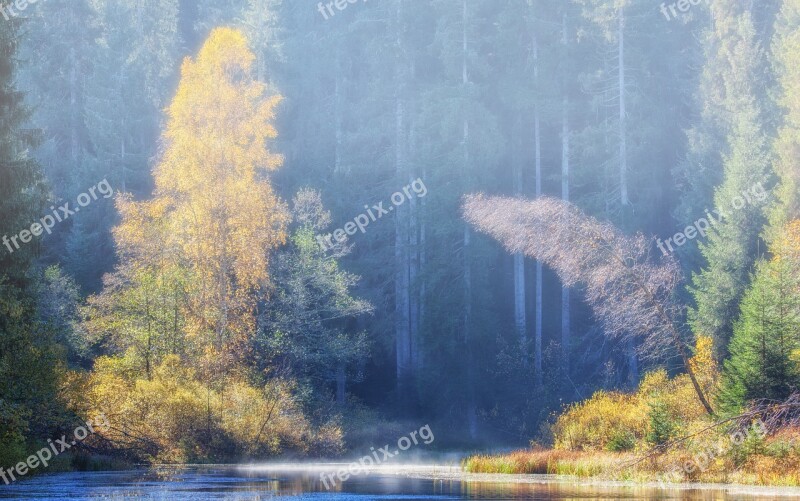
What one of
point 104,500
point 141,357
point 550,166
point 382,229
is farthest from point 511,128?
point 104,500

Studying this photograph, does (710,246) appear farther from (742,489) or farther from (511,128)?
(742,489)

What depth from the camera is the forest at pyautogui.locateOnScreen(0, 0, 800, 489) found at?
1201 inches

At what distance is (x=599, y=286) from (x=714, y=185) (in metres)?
22.5

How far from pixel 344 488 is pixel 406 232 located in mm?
30755

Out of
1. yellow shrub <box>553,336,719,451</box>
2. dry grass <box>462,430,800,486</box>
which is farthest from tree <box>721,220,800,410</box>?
dry grass <box>462,430,800,486</box>

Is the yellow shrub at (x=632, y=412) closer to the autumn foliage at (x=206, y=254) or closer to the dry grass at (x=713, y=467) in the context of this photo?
the dry grass at (x=713, y=467)

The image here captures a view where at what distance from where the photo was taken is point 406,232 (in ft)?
177

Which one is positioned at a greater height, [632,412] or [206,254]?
[206,254]

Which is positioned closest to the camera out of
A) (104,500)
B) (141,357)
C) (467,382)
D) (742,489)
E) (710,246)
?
(104,500)

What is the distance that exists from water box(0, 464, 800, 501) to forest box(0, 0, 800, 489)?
1822mm

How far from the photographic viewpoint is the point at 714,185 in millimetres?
51094

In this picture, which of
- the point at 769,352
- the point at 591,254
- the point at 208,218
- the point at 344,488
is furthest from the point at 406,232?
the point at 344,488

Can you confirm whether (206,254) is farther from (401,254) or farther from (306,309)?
(401,254)

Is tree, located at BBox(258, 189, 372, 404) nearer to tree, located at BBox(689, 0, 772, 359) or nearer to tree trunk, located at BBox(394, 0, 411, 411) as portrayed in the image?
tree trunk, located at BBox(394, 0, 411, 411)
